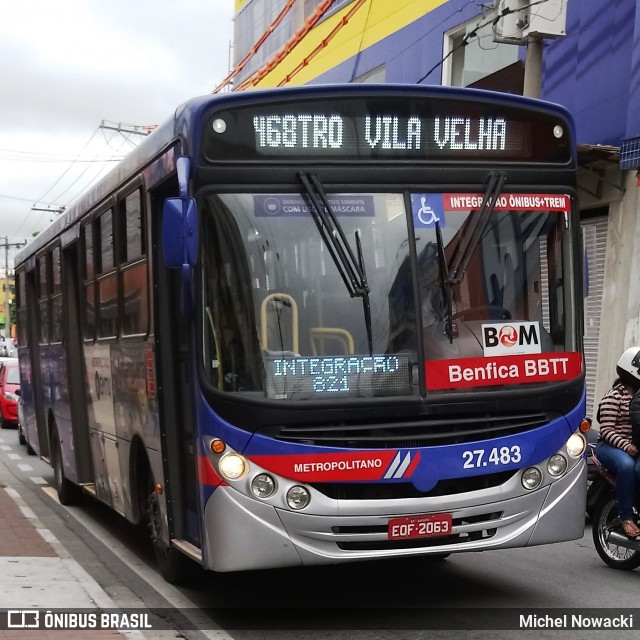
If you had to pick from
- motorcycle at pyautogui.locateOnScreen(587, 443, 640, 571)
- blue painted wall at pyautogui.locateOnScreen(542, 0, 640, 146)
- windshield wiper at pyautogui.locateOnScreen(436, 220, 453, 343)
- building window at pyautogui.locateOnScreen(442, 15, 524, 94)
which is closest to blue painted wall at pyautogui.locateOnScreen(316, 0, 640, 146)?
blue painted wall at pyautogui.locateOnScreen(542, 0, 640, 146)

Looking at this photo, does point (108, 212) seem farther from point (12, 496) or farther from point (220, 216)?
point (12, 496)

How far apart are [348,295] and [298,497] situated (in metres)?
1.18

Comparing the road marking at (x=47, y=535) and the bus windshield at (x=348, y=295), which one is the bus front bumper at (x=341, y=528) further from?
the road marking at (x=47, y=535)

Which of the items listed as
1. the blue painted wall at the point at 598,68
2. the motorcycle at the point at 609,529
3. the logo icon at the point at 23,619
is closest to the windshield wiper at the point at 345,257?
the logo icon at the point at 23,619

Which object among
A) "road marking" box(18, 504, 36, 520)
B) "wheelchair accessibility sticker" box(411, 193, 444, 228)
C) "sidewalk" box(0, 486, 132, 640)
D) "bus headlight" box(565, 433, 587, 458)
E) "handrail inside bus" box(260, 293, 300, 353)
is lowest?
"road marking" box(18, 504, 36, 520)

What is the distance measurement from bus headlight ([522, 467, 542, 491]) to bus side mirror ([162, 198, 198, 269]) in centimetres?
234

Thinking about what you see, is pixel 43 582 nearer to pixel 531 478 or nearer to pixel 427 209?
pixel 531 478

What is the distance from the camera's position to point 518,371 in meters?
7.11

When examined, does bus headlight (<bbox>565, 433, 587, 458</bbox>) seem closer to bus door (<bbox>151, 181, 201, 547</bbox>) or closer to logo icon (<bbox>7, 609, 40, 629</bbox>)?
bus door (<bbox>151, 181, 201, 547</bbox>)

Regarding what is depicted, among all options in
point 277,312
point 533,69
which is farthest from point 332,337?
point 533,69

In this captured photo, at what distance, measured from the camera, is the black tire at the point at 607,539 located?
8.80 m

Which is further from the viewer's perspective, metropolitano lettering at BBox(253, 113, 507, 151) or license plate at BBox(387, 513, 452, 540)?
metropolitano lettering at BBox(253, 113, 507, 151)

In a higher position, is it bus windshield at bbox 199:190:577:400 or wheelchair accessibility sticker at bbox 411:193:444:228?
wheelchair accessibility sticker at bbox 411:193:444:228

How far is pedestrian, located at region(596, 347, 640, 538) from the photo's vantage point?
8516mm
